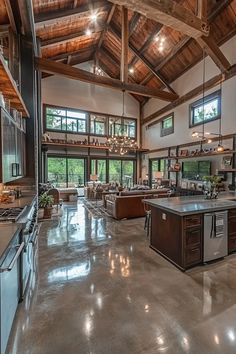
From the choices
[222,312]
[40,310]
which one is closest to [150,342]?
[222,312]

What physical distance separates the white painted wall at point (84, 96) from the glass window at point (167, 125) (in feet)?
10.3

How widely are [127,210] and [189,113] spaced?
5678 mm

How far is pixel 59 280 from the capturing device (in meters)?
2.95

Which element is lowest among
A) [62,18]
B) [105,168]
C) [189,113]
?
[105,168]

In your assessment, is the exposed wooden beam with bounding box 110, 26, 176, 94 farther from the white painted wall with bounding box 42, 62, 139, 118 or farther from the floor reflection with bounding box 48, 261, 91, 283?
the floor reflection with bounding box 48, 261, 91, 283

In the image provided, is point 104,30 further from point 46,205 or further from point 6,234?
point 6,234

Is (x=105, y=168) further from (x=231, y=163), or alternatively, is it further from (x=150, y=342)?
(x=150, y=342)

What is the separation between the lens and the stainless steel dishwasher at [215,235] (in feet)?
11.1

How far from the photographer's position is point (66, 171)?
39.1ft

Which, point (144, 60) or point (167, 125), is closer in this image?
point (144, 60)

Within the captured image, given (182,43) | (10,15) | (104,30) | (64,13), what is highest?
(104,30)

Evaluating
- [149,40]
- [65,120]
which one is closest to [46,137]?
[65,120]

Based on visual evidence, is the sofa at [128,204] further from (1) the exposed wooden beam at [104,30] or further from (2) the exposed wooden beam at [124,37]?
(1) the exposed wooden beam at [104,30]

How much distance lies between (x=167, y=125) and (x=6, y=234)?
413 inches
